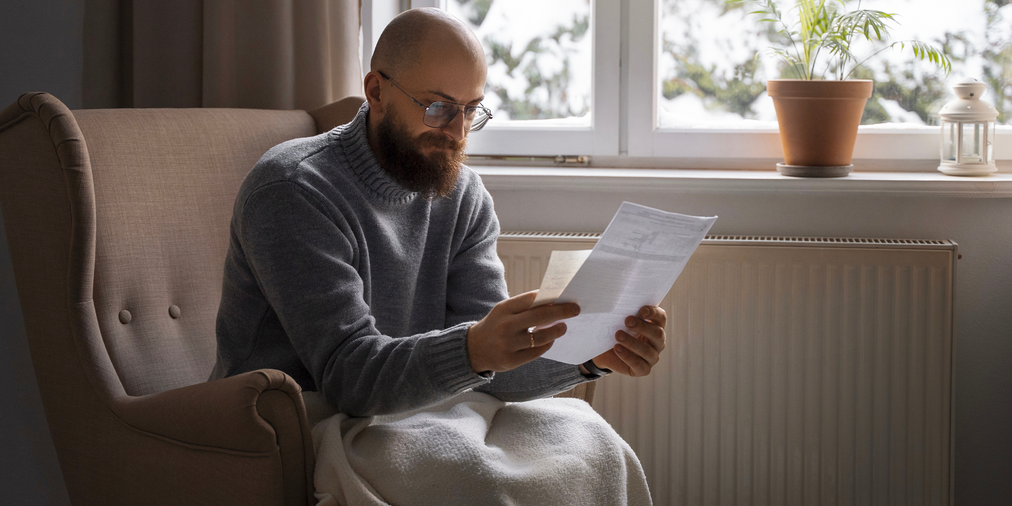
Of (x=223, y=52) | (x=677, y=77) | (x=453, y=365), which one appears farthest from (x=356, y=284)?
(x=677, y=77)

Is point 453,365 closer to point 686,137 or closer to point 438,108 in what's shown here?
point 438,108

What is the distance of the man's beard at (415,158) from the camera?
125 centimetres

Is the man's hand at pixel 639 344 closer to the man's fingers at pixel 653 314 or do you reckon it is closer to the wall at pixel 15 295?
the man's fingers at pixel 653 314

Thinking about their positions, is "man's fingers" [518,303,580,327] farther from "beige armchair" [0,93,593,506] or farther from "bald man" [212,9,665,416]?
"beige armchair" [0,93,593,506]

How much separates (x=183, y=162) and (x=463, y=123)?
0.56 meters

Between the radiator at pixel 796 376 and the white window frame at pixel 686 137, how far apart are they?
1.07ft

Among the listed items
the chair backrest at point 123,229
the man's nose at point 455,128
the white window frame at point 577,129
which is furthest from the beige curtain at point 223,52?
the man's nose at point 455,128

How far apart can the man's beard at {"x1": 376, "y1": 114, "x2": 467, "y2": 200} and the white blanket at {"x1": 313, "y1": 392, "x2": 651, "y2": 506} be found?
348mm

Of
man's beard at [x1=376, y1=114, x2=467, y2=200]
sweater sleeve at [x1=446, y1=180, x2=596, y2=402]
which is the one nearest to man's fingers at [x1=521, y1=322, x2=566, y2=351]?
sweater sleeve at [x1=446, y1=180, x2=596, y2=402]

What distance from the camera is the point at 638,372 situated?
1194 mm

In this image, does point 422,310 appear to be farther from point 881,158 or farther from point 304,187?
point 881,158

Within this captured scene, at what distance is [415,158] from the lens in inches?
49.1

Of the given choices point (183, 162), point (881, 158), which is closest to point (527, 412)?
point (183, 162)

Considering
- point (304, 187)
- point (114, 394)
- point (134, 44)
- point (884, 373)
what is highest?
point (134, 44)
